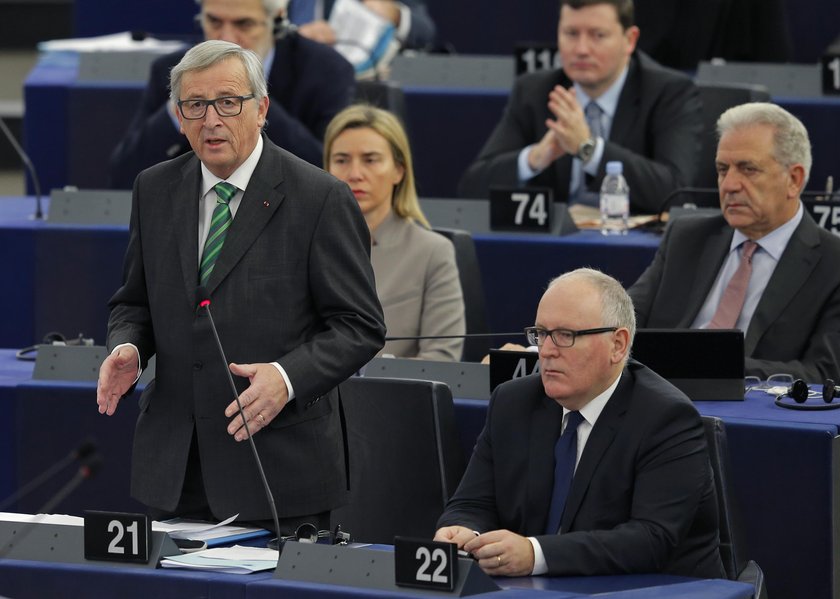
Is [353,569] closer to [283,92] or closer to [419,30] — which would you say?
[283,92]

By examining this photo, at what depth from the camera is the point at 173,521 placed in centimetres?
304

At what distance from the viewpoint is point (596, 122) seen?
5457mm

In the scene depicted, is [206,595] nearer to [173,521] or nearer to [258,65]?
[173,521]

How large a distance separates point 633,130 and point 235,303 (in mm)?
2772

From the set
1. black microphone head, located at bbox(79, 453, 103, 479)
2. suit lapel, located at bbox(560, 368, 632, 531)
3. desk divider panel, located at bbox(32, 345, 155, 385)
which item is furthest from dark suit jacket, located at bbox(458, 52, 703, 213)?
black microphone head, located at bbox(79, 453, 103, 479)

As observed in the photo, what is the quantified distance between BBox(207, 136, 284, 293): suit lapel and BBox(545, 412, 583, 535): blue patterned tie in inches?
26.8

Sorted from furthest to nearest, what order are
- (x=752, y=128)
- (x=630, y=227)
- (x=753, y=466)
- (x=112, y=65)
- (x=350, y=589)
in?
1. (x=112, y=65)
2. (x=630, y=227)
3. (x=752, y=128)
4. (x=753, y=466)
5. (x=350, y=589)

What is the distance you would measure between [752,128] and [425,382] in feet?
3.65

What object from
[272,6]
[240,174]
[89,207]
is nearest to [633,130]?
[272,6]

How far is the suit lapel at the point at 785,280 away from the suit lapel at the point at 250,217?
4.85ft

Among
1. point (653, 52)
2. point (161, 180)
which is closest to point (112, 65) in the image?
point (653, 52)

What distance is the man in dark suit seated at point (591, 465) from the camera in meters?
2.91

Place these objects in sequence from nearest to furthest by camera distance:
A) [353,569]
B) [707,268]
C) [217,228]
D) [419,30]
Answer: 1. [353,569]
2. [217,228]
3. [707,268]
4. [419,30]

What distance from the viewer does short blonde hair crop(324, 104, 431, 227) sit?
4.53 metres
